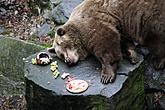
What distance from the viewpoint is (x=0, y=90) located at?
7094 millimetres

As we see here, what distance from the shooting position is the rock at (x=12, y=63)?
712cm

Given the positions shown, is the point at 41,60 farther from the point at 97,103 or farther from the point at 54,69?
the point at 97,103

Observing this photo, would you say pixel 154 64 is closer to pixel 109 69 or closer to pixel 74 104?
pixel 109 69

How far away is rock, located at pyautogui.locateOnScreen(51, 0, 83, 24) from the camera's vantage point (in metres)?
8.17

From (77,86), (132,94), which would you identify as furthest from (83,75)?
(132,94)

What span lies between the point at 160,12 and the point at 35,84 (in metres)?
1.86

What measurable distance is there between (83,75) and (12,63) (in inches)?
73.0

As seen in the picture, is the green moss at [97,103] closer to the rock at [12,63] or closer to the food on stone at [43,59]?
the food on stone at [43,59]

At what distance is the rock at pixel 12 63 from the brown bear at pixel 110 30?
3.72 feet

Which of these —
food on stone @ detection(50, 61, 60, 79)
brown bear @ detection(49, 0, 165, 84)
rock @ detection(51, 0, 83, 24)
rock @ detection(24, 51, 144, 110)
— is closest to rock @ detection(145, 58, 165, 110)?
brown bear @ detection(49, 0, 165, 84)

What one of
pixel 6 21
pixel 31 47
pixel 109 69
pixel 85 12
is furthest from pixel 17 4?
pixel 109 69

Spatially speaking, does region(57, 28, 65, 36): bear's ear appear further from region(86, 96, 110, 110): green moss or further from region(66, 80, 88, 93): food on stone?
region(86, 96, 110, 110): green moss

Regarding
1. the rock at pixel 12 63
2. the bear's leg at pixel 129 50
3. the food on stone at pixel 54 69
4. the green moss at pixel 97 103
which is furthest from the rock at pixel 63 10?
the green moss at pixel 97 103

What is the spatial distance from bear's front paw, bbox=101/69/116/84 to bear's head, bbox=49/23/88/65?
502 millimetres
